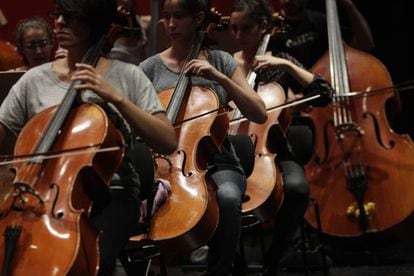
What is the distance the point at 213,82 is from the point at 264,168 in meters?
0.43

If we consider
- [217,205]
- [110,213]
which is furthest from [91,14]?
[217,205]

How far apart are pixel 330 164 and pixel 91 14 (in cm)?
170

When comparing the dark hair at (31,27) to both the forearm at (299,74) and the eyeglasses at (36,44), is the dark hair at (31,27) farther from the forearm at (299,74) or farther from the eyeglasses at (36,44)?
the forearm at (299,74)

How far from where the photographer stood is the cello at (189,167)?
2.47 m

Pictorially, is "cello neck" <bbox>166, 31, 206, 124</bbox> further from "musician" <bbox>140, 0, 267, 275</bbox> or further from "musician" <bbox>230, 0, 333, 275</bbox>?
"musician" <bbox>230, 0, 333, 275</bbox>

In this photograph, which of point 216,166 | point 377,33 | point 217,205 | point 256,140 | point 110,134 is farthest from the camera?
point 377,33

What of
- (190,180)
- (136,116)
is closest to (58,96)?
(136,116)

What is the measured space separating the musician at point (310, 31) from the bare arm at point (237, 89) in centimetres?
124

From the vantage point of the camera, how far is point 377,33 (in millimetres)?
4598

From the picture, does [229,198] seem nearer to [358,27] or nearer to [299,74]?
[299,74]

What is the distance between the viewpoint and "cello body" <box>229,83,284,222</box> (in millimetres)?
3026

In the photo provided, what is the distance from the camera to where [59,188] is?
2055mm

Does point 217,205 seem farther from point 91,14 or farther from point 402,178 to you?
point 402,178

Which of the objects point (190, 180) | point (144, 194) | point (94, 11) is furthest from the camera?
point (190, 180)
